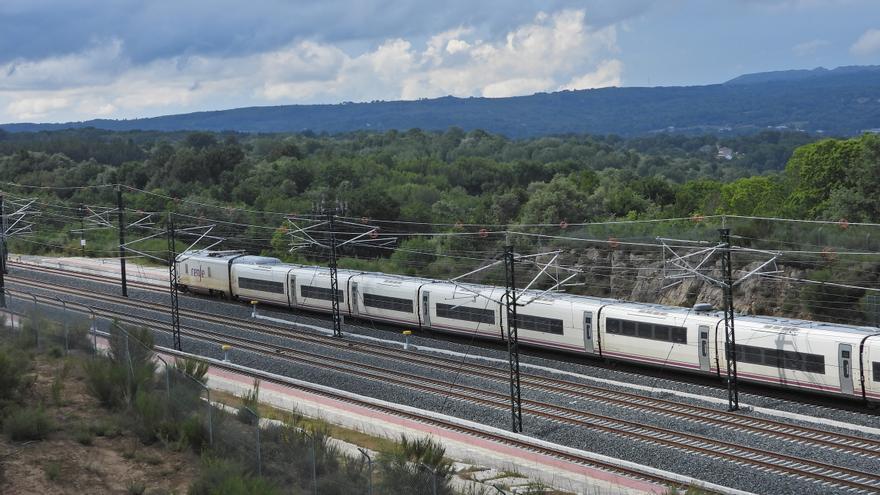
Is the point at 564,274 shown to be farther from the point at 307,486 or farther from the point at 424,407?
the point at 307,486

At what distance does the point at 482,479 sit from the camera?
24.1 meters

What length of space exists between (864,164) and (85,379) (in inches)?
2104

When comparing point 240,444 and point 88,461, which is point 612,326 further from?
point 88,461

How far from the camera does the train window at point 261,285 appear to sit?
1996 inches

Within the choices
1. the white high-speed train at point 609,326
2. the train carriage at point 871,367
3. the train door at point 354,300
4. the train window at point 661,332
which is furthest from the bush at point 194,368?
the train carriage at point 871,367

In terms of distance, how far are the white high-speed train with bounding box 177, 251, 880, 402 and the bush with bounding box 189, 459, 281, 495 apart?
16826 mm

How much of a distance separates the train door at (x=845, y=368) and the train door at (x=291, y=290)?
28.5 meters

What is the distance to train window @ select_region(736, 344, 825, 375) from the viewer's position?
29875 millimetres

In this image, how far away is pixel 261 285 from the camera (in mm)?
51844

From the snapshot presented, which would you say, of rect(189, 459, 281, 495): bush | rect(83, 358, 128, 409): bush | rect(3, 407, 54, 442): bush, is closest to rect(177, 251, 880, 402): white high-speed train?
rect(83, 358, 128, 409): bush

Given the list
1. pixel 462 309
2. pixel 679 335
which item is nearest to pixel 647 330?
pixel 679 335

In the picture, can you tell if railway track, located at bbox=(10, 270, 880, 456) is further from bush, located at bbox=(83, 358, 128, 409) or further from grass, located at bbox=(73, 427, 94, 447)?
grass, located at bbox=(73, 427, 94, 447)

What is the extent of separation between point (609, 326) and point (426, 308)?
32.9 feet

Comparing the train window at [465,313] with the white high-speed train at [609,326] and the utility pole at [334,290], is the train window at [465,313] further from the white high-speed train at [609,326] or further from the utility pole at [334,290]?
the utility pole at [334,290]
